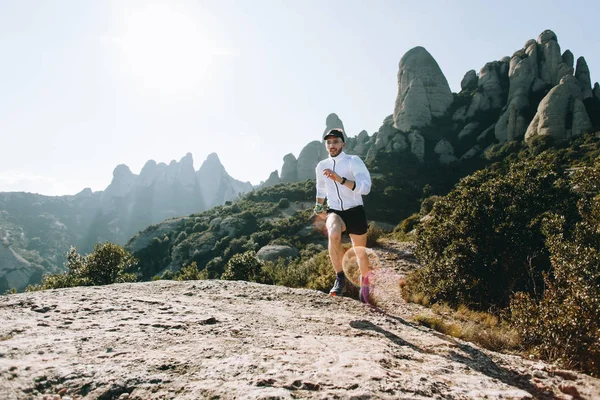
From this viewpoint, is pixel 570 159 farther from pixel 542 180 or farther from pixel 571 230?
pixel 571 230

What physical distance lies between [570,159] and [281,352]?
47.6 meters

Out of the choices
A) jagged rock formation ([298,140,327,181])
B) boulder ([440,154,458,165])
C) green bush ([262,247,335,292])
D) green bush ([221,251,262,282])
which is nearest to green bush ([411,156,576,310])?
green bush ([262,247,335,292])

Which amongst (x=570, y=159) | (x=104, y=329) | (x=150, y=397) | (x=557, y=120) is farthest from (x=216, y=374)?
(x=557, y=120)

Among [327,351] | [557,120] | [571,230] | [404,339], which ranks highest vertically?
[557,120]

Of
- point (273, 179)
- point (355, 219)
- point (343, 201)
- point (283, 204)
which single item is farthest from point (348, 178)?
point (273, 179)

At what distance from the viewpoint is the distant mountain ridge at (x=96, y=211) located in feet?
380

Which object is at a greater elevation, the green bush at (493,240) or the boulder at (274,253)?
the green bush at (493,240)

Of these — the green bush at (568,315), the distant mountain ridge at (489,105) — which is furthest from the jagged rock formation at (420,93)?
the green bush at (568,315)

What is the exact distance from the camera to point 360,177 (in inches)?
179

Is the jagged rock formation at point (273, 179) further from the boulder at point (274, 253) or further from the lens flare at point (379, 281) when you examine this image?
the lens flare at point (379, 281)

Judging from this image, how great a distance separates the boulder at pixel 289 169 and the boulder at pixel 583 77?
73.7 meters

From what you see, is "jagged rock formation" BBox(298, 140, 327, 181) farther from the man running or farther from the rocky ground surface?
the rocky ground surface

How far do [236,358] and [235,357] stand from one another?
25 mm

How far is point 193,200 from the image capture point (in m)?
182
